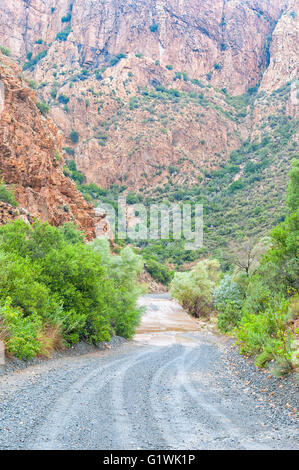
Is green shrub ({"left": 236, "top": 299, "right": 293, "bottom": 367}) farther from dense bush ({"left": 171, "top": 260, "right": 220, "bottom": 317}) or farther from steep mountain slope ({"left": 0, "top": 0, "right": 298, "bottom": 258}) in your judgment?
steep mountain slope ({"left": 0, "top": 0, "right": 298, "bottom": 258})

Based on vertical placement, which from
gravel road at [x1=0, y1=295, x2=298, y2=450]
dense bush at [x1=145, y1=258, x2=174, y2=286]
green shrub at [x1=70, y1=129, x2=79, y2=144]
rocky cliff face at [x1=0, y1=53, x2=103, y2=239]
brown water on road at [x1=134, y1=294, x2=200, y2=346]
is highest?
green shrub at [x1=70, y1=129, x2=79, y2=144]

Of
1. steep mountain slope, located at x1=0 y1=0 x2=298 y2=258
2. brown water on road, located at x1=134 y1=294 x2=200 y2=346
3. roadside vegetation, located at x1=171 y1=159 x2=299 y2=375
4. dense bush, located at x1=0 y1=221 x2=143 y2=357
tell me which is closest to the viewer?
roadside vegetation, located at x1=171 y1=159 x2=299 y2=375

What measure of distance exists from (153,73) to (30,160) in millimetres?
95562

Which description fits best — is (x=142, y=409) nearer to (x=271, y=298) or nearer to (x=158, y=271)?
(x=271, y=298)

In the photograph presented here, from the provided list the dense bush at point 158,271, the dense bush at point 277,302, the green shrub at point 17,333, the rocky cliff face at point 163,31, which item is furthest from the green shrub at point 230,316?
the rocky cliff face at point 163,31

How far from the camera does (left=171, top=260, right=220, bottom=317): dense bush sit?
40.8 meters

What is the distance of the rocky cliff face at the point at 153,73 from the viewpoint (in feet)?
306

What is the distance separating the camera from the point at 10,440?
165 inches

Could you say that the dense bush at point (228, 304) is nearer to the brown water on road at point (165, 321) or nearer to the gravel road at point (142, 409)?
the brown water on road at point (165, 321)

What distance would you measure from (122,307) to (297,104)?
276ft

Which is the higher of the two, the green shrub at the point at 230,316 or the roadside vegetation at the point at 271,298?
the roadside vegetation at the point at 271,298

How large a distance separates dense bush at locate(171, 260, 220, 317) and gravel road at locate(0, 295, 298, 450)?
30.1m

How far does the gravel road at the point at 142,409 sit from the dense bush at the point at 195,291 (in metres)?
30.1

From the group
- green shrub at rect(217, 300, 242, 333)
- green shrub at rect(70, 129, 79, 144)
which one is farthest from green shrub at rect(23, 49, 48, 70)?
green shrub at rect(217, 300, 242, 333)
